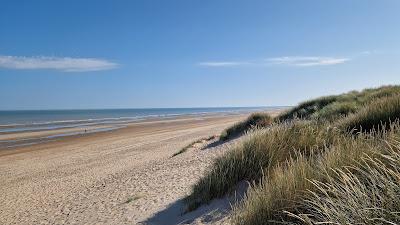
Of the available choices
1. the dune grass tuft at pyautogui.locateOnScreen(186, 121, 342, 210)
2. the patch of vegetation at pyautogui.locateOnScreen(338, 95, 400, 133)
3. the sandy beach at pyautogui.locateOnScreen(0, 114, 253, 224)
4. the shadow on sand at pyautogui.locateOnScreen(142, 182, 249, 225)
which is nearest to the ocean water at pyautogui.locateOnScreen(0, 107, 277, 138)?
the sandy beach at pyautogui.locateOnScreen(0, 114, 253, 224)

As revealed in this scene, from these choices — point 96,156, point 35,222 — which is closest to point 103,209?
point 35,222

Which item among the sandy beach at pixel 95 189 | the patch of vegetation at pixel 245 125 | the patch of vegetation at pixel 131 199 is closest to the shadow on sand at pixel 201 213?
the sandy beach at pixel 95 189

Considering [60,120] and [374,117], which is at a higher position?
[374,117]

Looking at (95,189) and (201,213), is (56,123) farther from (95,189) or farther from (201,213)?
(201,213)

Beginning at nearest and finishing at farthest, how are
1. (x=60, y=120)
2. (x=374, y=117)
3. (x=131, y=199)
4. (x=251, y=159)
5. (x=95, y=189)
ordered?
(x=251, y=159) < (x=374, y=117) < (x=131, y=199) < (x=95, y=189) < (x=60, y=120)

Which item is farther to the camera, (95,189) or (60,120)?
(60,120)

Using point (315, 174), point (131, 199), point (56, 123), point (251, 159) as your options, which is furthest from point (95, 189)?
point (56, 123)

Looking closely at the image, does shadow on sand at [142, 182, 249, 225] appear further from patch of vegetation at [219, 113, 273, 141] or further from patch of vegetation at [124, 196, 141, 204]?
patch of vegetation at [219, 113, 273, 141]

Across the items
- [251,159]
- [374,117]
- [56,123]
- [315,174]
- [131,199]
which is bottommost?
[56,123]

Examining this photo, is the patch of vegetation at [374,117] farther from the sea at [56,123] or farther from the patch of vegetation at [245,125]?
the sea at [56,123]

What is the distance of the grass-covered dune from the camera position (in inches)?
132

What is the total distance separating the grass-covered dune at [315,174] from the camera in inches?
132

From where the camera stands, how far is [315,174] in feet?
15.6

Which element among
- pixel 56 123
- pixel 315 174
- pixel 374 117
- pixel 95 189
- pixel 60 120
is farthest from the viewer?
pixel 60 120
